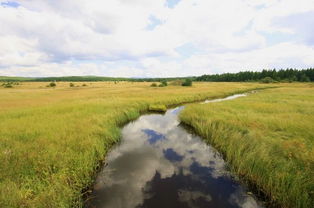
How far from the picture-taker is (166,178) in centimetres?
771

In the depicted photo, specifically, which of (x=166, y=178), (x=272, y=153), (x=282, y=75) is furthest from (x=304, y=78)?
(x=166, y=178)

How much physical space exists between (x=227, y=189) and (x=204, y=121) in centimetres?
800

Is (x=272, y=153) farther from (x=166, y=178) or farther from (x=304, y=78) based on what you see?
(x=304, y=78)

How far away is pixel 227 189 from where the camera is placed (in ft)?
22.6

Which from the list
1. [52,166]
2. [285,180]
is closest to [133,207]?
[52,166]

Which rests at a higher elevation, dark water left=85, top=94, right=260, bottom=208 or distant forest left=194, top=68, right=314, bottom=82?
distant forest left=194, top=68, right=314, bottom=82

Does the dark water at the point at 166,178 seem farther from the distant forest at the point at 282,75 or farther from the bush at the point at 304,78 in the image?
the bush at the point at 304,78

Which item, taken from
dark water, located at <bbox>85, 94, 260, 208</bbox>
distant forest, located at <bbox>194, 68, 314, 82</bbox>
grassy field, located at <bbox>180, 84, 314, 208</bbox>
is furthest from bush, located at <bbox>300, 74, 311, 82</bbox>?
dark water, located at <bbox>85, 94, 260, 208</bbox>

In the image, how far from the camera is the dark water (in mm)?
6191

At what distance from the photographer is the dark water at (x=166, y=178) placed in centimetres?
619

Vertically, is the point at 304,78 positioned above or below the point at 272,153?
above

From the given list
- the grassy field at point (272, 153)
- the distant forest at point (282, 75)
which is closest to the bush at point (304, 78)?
the distant forest at point (282, 75)

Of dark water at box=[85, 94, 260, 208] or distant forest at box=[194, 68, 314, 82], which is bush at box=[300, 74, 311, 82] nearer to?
distant forest at box=[194, 68, 314, 82]

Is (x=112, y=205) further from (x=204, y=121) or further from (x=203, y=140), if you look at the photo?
(x=204, y=121)
